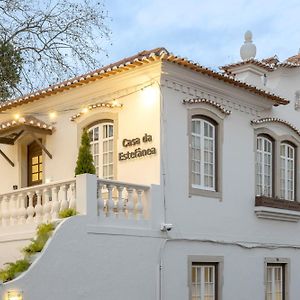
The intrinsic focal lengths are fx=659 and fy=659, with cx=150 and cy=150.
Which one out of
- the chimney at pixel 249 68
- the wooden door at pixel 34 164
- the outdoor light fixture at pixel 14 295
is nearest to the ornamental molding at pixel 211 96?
the chimney at pixel 249 68

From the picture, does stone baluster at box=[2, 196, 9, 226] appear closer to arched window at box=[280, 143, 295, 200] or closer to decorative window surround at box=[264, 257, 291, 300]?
decorative window surround at box=[264, 257, 291, 300]

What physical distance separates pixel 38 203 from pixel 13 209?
0.81 metres

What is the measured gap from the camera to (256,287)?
15570mm

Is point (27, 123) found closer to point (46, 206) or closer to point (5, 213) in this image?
point (5, 213)

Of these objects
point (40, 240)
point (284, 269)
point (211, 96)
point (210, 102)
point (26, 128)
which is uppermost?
point (211, 96)

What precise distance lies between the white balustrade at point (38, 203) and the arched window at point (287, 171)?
6623mm

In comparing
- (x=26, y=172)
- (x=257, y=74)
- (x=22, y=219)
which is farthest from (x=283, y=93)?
(x=22, y=219)

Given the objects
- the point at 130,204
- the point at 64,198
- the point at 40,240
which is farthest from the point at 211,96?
the point at 40,240

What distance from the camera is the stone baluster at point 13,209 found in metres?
12.8

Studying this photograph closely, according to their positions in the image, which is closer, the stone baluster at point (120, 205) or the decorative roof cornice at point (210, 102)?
the stone baluster at point (120, 205)

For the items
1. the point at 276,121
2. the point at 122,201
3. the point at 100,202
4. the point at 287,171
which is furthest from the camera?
the point at 287,171

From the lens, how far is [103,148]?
14.6 meters

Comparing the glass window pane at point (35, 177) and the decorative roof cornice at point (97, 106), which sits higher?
the decorative roof cornice at point (97, 106)

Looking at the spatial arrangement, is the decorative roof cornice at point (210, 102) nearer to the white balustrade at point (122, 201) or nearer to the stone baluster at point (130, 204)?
the white balustrade at point (122, 201)
